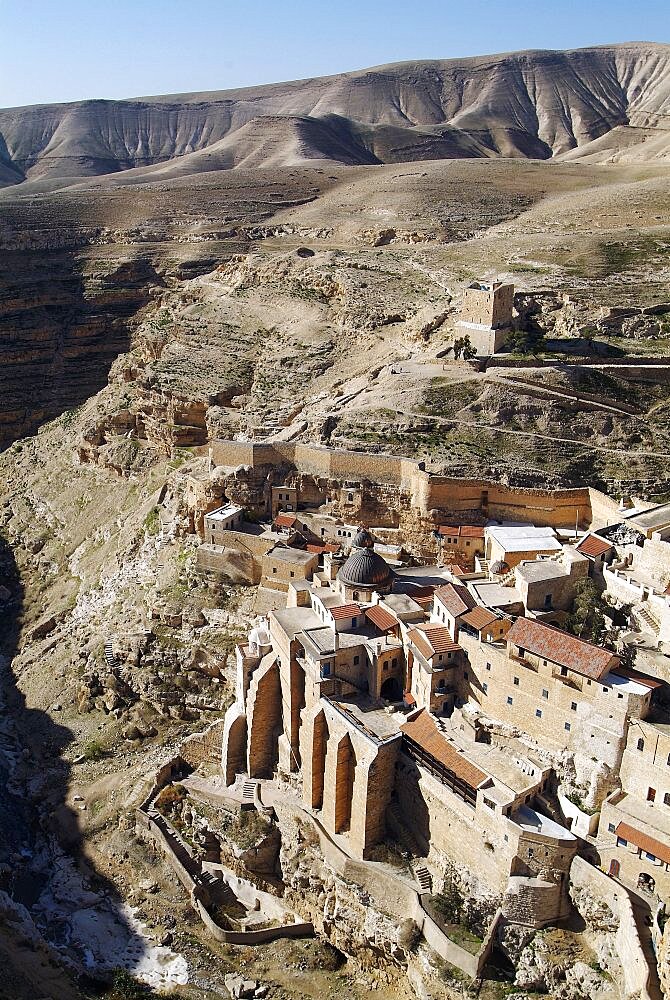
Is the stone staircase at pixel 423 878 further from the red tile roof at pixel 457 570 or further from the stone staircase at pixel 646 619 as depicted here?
the red tile roof at pixel 457 570

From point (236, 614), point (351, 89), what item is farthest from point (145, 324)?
point (351, 89)

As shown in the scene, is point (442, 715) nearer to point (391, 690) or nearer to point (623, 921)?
point (391, 690)

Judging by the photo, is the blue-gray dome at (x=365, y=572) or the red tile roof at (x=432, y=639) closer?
the red tile roof at (x=432, y=639)

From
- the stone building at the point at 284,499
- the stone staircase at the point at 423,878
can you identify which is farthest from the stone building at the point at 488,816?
the stone building at the point at 284,499

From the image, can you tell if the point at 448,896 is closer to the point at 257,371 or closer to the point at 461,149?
the point at 257,371

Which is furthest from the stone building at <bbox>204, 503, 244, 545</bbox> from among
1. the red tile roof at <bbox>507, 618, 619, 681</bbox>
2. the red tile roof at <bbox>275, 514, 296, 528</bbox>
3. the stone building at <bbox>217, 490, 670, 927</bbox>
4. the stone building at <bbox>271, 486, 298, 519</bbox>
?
the red tile roof at <bbox>507, 618, 619, 681</bbox>
